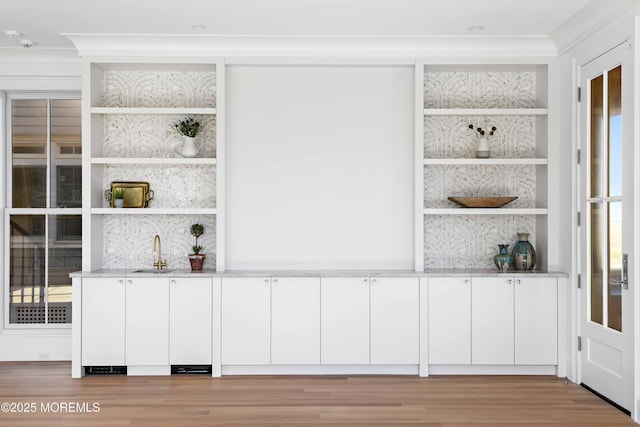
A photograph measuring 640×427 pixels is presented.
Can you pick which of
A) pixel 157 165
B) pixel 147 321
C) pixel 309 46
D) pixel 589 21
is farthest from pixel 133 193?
pixel 589 21

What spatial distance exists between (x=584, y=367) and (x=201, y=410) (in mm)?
2883

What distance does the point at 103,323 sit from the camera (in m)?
4.71

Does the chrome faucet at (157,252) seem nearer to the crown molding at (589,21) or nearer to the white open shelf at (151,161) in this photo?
the white open shelf at (151,161)

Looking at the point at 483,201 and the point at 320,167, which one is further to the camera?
the point at 320,167

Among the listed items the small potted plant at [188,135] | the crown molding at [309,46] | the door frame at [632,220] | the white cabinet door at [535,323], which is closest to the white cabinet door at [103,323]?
the small potted plant at [188,135]

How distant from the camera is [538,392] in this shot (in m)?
4.31

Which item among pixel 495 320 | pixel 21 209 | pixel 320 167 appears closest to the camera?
pixel 495 320

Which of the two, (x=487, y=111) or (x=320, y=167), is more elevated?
(x=487, y=111)

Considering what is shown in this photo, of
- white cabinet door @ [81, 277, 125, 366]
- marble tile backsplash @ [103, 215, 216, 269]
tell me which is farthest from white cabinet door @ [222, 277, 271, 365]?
white cabinet door @ [81, 277, 125, 366]

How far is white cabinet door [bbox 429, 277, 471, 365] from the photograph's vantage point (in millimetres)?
4711

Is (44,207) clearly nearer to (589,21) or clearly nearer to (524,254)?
(524,254)

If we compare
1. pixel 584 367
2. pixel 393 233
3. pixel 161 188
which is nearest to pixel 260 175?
pixel 161 188

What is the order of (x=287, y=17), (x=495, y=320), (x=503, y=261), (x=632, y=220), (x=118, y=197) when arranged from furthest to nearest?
1. (x=118, y=197)
2. (x=503, y=261)
3. (x=495, y=320)
4. (x=287, y=17)
5. (x=632, y=220)

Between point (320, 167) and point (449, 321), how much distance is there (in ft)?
5.63
